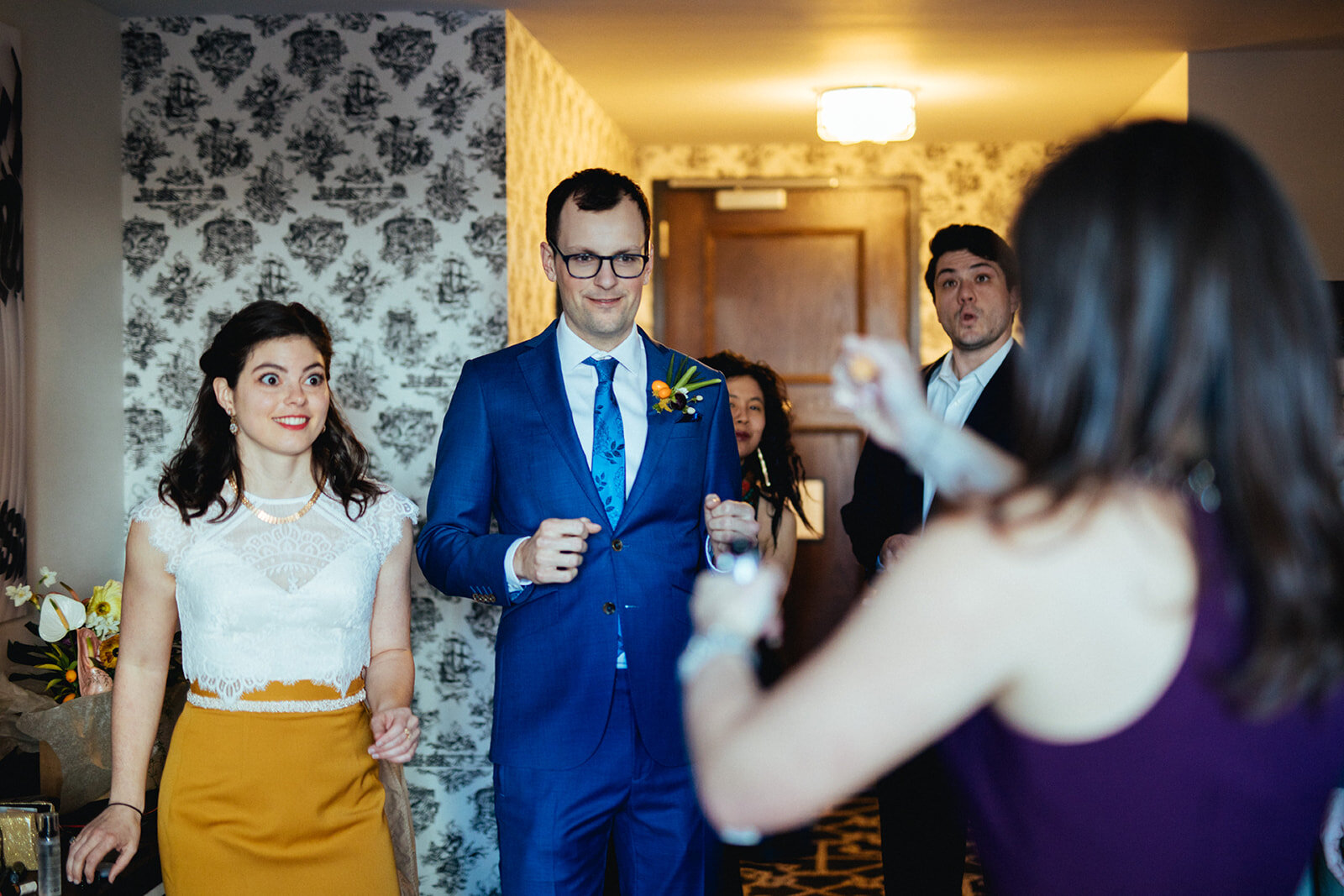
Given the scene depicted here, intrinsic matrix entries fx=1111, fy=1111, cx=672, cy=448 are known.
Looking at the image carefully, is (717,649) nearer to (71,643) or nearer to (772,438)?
(71,643)

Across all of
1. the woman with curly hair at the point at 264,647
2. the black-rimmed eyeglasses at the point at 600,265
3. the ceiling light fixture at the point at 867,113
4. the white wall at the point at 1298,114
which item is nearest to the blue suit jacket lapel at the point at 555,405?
the black-rimmed eyeglasses at the point at 600,265

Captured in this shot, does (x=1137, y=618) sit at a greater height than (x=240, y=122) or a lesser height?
lesser

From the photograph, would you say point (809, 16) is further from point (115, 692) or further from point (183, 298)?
point (115, 692)

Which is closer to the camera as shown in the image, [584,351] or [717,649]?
[717,649]

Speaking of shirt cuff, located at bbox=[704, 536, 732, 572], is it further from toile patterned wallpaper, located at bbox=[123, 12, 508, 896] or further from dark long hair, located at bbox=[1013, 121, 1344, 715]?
toile patterned wallpaper, located at bbox=[123, 12, 508, 896]

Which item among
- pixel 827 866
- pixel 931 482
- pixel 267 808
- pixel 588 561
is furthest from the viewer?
pixel 827 866

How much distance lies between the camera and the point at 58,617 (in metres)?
2.46

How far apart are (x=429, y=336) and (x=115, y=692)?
1583mm

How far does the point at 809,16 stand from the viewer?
3348 mm

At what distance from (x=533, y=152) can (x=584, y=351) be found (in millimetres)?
1670

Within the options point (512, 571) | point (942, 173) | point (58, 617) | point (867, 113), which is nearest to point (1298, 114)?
point (867, 113)

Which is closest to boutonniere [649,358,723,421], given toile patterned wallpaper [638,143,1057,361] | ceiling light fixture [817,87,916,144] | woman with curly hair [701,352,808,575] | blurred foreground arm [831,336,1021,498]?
blurred foreground arm [831,336,1021,498]

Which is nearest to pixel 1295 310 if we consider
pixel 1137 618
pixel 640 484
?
pixel 1137 618

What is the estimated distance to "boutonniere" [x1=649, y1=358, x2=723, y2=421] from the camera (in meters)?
2.08
